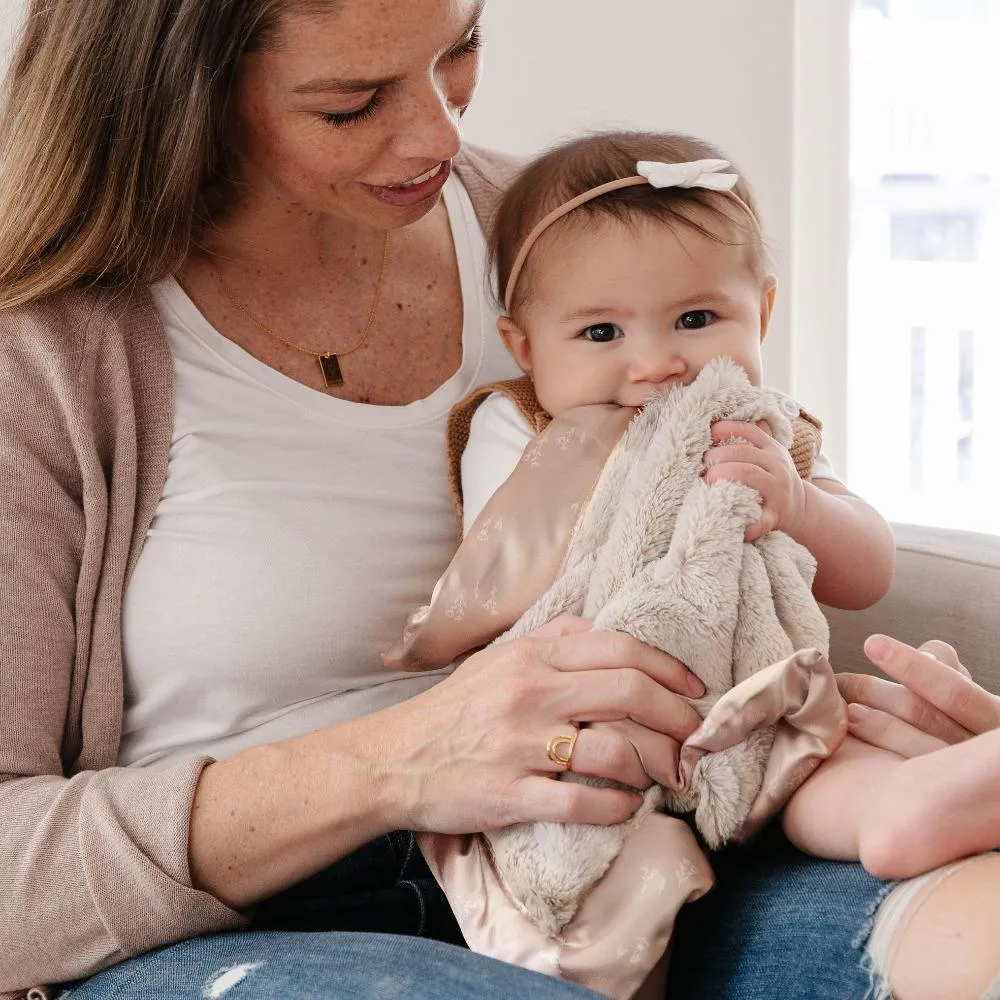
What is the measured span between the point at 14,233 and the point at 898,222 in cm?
279

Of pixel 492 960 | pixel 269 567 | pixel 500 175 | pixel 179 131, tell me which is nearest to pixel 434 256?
pixel 500 175

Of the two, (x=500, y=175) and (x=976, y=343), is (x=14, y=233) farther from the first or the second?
(x=976, y=343)

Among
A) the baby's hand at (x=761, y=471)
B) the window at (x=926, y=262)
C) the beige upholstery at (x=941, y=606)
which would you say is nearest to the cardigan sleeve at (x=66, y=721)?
the baby's hand at (x=761, y=471)

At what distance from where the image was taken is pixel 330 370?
1379mm

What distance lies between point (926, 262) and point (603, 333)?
255 centimetres

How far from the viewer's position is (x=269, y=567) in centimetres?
123

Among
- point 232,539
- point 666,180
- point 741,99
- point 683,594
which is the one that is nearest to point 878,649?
point 683,594

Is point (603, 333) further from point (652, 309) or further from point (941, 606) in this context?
point (941, 606)

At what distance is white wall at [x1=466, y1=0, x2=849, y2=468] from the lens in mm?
2363

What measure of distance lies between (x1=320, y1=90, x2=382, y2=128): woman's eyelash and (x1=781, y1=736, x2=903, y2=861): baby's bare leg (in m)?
0.72

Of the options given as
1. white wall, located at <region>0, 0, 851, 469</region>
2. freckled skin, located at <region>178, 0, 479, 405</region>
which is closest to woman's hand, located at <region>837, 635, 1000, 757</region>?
freckled skin, located at <region>178, 0, 479, 405</region>

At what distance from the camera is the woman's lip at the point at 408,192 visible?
1292mm

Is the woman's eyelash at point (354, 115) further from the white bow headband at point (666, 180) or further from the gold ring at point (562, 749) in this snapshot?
the gold ring at point (562, 749)

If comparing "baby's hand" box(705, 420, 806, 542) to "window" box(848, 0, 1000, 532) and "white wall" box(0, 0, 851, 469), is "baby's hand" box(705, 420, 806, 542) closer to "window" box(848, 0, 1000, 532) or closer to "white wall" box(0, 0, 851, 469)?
"white wall" box(0, 0, 851, 469)
